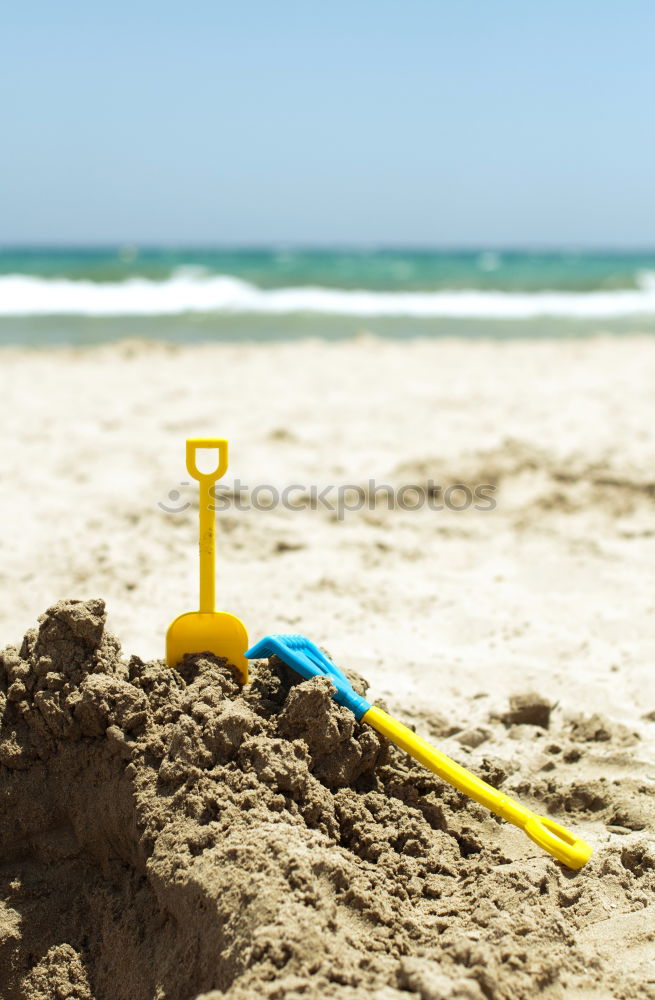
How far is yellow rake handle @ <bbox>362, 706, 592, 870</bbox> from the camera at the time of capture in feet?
5.47

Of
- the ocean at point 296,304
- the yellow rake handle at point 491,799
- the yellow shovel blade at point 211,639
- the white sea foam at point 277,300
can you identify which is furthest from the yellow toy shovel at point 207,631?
the white sea foam at point 277,300

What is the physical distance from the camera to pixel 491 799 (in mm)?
1730

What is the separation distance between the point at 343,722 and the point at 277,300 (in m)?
14.9

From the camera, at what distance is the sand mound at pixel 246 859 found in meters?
1.41

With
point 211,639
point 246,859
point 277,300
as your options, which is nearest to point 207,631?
point 211,639

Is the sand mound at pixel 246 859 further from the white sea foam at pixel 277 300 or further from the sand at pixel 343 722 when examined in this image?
the white sea foam at pixel 277 300

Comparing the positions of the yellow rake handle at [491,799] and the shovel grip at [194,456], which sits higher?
the shovel grip at [194,456]

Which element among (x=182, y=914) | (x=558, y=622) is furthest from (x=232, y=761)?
(x=558, y=622)

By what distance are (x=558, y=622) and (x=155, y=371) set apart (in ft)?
15.7

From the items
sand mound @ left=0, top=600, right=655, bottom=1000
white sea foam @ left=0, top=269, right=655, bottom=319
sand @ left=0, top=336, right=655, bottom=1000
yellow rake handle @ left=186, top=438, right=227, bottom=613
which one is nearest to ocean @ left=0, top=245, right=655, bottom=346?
white sea foam @ left=0, top=269, right=655, bottom=319

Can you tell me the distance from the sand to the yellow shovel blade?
5cm

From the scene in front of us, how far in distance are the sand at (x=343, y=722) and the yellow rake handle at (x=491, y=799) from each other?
4 centimetres

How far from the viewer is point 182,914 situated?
149cm

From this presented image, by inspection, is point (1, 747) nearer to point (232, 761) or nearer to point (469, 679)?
point (232, 761)
